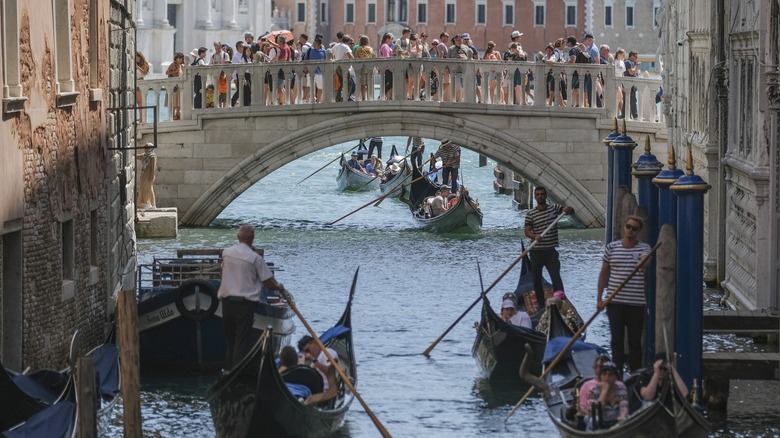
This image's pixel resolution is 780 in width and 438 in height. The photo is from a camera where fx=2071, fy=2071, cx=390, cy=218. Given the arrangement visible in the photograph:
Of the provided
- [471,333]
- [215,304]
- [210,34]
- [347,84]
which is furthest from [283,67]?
[210,34]

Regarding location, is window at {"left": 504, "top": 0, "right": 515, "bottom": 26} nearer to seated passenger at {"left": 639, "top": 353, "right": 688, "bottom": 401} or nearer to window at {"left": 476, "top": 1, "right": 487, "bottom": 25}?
window at {"left": 476, "top": 1, "right": 487, "bottom": 25}

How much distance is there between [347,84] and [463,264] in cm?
Result: 256

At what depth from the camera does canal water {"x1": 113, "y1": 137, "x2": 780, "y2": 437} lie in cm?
1076

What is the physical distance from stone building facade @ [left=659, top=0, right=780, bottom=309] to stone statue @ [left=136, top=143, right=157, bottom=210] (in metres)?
4.79

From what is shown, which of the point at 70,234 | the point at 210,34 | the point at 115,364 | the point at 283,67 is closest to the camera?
the point at 115,364

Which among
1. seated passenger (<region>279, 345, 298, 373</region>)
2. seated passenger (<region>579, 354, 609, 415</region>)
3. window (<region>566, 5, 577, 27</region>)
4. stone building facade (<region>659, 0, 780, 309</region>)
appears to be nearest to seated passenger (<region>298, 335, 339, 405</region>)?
seated passenger (<region>279, 345, 298, 373</region>)

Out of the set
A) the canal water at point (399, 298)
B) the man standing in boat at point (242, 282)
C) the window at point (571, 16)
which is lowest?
the canal water at point (399, 298)

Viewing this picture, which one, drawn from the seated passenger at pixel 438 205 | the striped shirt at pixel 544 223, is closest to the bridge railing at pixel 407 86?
the seated passenger at pixel 438 205

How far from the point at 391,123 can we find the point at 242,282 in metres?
9.36

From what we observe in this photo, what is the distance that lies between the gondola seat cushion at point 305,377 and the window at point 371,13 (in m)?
52.2

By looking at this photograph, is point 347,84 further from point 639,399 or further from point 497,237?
point 639,399

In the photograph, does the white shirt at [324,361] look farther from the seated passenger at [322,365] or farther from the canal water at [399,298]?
the canal water at [399,298]

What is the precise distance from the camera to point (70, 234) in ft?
35.8

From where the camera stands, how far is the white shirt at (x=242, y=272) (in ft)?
33.2
